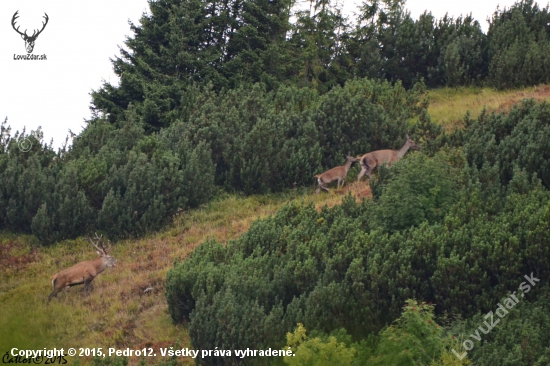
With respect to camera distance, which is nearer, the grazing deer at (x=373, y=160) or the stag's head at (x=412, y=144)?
the grazing deer at (x=373, y=160)

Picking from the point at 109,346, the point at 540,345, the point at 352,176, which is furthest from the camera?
the point at 352,176

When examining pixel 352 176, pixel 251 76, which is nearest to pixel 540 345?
pixel 352 176

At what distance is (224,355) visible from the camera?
48.1 feet

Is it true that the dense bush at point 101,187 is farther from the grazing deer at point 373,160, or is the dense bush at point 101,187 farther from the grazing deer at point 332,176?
the grazing deer at point 373,160

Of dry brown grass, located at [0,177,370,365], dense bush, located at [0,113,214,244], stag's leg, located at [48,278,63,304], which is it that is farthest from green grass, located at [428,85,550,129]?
stag's leg, located at [48,278,63,304]

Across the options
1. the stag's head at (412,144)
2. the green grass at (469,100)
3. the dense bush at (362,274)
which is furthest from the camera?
the green grass at (469,100)

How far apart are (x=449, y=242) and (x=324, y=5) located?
85.8ft

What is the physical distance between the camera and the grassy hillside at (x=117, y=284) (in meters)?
16.7

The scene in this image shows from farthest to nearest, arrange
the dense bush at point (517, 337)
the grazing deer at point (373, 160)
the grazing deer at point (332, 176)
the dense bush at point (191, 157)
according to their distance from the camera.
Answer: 1. the grazing deer at point (373, 160)
2. the grazing deer at point (332, 176)
3. the dense bush at point (191, 157)
4. the dense bush at point (517, 337)

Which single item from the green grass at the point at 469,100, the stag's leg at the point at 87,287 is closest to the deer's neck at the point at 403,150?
the green grass at the point at 469,100

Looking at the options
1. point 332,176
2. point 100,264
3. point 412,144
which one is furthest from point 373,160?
point 100,264

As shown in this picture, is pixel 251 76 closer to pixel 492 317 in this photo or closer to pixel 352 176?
pixel 352 176

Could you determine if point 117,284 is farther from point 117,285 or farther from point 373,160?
point 373,160

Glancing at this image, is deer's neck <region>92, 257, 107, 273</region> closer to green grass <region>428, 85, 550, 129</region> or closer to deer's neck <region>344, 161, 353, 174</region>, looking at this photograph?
deer's neck <region>344, 161, 353, 174</region>
